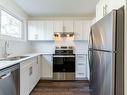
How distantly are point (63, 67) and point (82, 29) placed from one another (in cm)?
152

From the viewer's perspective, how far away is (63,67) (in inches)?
239

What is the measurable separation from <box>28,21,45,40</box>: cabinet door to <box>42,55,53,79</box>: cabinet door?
78 centimetres

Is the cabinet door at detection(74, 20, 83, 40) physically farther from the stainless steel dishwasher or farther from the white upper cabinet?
the stainless steel dishwasher

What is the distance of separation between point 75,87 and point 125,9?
356cm

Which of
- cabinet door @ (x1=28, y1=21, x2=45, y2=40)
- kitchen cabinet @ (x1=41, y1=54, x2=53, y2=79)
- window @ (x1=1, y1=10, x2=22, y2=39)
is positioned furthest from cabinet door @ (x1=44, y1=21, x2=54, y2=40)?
window @ (x1=1, y1=10, x2=22, y2=39)

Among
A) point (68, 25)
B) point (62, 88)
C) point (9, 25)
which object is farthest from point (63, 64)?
point (9, 25)

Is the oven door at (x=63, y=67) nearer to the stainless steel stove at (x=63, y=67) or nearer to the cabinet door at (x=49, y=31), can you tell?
the stainless steel stove at (x=63, y=67)

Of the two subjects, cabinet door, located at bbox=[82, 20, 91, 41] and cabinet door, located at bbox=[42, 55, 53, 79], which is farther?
cabinet door, located at bbox=[82, 20, 91, 41]

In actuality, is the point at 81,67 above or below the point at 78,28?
below

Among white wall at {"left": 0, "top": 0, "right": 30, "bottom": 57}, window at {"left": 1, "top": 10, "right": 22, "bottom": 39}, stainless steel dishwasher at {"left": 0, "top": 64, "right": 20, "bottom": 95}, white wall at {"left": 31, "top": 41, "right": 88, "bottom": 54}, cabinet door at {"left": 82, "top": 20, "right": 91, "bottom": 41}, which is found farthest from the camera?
white wall at {"left": 31, "top": 41, "right": 88, "bottom": 54}

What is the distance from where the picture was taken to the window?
13.7 ft

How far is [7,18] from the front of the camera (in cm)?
452

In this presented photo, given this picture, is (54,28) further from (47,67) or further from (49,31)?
(47,67)

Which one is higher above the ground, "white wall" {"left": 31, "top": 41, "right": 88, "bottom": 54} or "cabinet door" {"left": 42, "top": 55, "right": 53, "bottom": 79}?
"white wall" {"left": 31, "top": 41, "right": 88, "bottom": 54}
